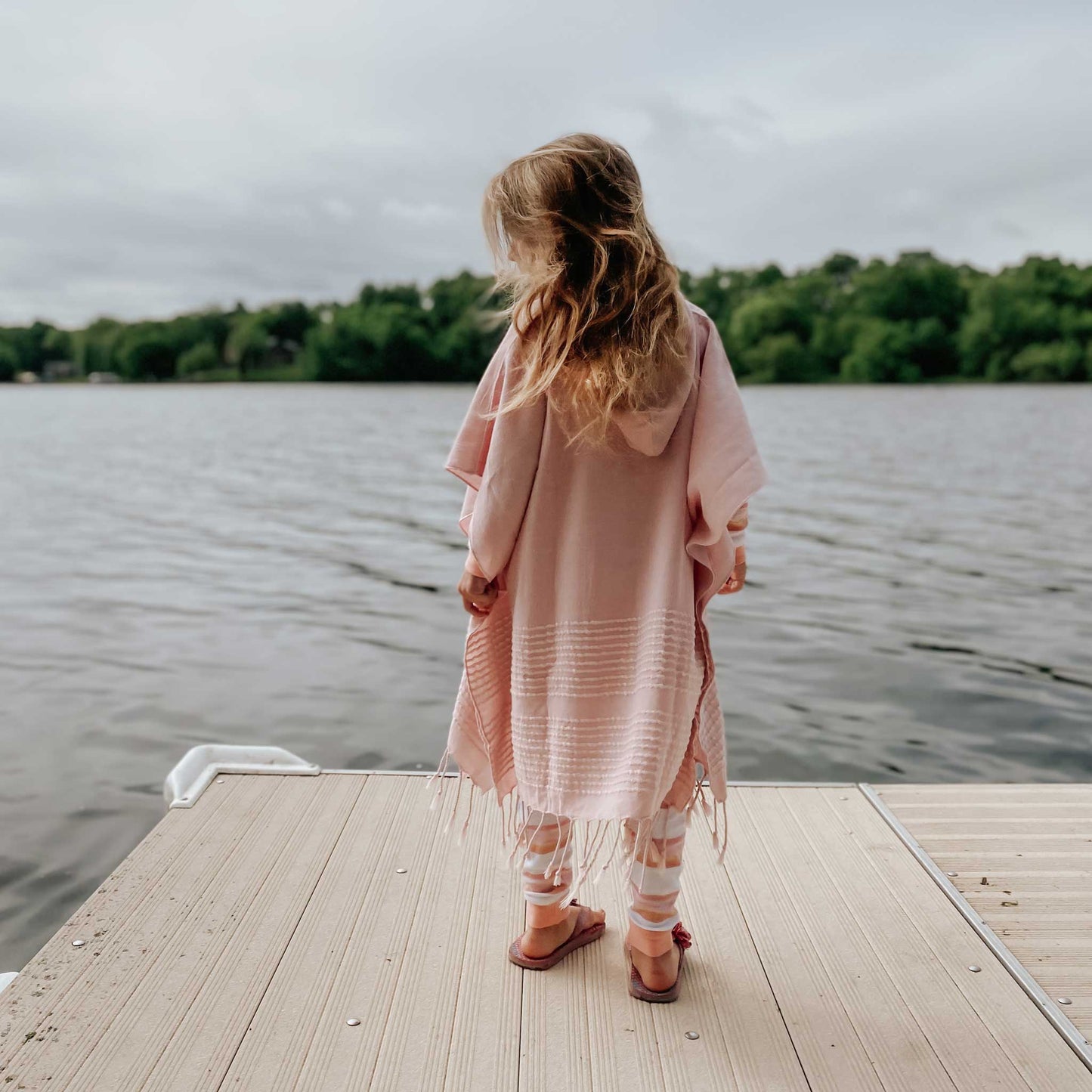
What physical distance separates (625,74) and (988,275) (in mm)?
21245

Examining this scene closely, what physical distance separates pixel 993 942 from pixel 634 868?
777mm

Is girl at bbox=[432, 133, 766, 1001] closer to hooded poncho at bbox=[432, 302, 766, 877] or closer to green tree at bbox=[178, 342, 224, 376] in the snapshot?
hooded poncho at bbox=[432, 302, 766, 877]

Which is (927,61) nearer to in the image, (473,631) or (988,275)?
(988,275)

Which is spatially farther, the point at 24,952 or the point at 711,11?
the point at 711,11

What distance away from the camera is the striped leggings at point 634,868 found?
1714 mm

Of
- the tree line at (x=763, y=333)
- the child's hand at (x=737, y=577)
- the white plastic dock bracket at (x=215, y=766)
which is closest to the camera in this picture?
the child's hand at (x=737, y=577)

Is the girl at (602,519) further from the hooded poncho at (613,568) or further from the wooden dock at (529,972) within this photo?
the wooden dock at (529,972)

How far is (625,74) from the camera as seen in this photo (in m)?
32.4

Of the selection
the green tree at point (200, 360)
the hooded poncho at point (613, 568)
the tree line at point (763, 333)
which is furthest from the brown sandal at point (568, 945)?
the green tree at point (200, 360)

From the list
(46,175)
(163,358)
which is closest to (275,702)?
(163,358)

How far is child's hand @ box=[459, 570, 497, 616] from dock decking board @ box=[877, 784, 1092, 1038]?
4.09 ft

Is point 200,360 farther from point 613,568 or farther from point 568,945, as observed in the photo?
point 613,568

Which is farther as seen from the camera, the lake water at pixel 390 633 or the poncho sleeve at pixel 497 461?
the lake water at pixel 390 633

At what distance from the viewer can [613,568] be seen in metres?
1.62
